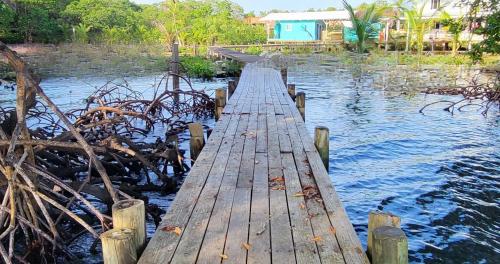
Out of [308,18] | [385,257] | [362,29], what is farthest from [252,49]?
[385,257]

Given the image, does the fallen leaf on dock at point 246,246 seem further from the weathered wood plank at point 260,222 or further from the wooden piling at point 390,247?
the wooden piling at point 390,247

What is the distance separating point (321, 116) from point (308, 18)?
40.2 meters

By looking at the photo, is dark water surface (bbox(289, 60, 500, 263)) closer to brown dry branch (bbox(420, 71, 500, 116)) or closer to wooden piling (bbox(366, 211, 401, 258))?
brown dry branch (bbox(420, 71, 500, 116))

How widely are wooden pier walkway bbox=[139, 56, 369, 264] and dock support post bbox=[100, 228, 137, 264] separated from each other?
0.53ft

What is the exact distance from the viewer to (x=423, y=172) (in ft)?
32.0

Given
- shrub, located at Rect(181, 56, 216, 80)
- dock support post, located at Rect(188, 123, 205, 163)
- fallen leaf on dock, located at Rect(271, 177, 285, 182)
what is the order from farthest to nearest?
shrub, located at Rect(181, 56, 216, 80) < dock support post, located at Rect(188, 123, 205, 163) < fallen leaf on dock, located at Rect(271, 177, 285, 182)

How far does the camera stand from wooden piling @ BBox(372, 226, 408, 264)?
300 cm

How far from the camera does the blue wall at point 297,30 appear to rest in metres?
55.3

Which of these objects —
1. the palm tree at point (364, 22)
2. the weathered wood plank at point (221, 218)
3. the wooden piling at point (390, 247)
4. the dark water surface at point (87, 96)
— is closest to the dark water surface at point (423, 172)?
the weathered wood plank at point (221, 218)

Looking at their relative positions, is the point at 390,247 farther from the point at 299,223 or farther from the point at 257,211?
the point at 257,211

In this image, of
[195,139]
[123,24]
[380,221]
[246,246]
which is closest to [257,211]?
[246,246]

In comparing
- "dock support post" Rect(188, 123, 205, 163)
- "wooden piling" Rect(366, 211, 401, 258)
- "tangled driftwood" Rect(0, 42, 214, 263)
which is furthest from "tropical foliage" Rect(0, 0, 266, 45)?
"wooden piling" Rect(366, 211, 401, 258)

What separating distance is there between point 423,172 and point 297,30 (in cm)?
4795

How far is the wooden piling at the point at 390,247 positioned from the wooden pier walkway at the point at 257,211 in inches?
8.0
